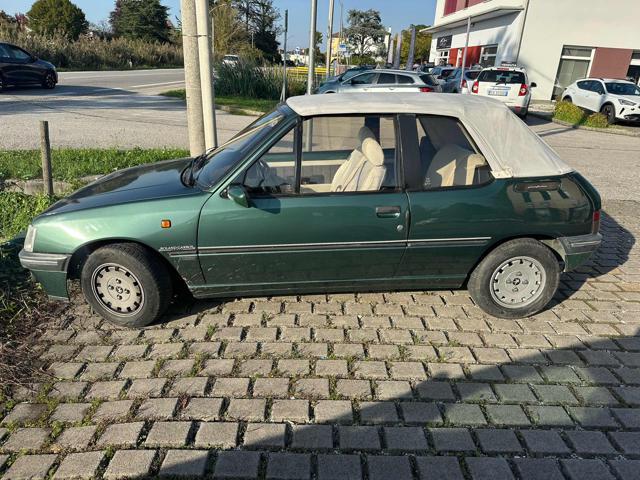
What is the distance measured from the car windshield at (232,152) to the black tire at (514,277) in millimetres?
2013

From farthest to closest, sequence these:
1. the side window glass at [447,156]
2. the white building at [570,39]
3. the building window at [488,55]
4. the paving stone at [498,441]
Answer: the building window at [488,55] → the white building at [570,39] → the side window glass at [447,156] → the paving stone at [498,441]

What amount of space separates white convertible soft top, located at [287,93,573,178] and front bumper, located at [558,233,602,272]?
1.79 ft

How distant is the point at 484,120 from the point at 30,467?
3725mm

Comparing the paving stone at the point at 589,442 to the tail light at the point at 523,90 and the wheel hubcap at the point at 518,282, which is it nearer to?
the wheel hubcap at the point at 518,282

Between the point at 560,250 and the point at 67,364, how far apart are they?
3.79m

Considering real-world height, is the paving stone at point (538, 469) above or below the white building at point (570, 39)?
below

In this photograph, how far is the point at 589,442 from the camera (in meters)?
2.63

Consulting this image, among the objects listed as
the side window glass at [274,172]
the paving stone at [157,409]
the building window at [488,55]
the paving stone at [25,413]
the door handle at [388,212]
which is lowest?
the paving stone at [25,413]

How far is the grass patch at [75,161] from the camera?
6629 millimetres

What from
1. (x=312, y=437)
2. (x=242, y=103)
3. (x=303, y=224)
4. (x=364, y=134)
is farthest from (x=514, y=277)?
(x=242, y=103)

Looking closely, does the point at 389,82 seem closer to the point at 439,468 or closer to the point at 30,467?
the point at 439,468

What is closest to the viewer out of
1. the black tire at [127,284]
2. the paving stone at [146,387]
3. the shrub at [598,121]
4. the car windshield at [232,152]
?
the paving stone at [146,387]

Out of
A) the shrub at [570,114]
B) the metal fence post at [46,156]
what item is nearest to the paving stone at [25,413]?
the metal fence post at [46,156]

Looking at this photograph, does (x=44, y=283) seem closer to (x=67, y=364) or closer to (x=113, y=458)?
(x=67, y=364)
